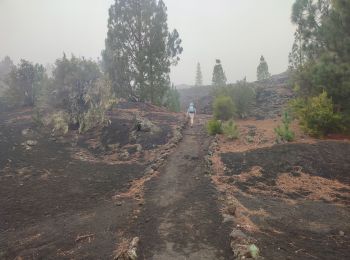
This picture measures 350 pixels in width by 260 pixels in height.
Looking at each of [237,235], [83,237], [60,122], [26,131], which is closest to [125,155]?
[60,122]

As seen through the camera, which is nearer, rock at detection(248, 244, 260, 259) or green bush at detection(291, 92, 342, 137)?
rock at detection(248, 244, 260, 259)

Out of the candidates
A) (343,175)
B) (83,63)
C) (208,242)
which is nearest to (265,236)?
(208,242)

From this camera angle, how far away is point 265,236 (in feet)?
25.6

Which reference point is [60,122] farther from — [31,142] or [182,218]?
[182,218]

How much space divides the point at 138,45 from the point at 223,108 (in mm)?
10569

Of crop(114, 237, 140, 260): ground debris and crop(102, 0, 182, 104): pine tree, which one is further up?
crop(102, 0, 182, 104): pine tree

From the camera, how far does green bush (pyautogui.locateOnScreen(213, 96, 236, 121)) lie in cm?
2456

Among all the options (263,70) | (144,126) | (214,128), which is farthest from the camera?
(263,70)

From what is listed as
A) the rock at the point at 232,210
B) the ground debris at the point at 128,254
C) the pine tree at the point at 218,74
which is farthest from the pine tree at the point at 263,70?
the ground debris at the point at 128,254

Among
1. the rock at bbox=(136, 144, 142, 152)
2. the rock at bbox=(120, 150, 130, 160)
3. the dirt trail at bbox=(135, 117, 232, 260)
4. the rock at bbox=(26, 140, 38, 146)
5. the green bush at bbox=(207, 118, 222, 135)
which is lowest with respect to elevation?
the dirt trail at bbox=(135, 117, 232, 260)

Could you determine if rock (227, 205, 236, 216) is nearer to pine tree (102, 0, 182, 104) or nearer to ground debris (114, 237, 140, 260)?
ground debris (114, 237, 140, 260)

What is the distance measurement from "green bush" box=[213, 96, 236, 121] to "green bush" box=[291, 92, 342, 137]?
326 inches

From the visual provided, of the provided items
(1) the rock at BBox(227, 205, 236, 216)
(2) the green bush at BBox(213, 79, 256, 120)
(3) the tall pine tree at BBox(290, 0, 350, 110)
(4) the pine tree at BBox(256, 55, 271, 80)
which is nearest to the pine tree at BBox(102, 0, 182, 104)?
(2) the green bush at BBox(213, 79, 256, 120)

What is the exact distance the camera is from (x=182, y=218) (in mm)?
9016
